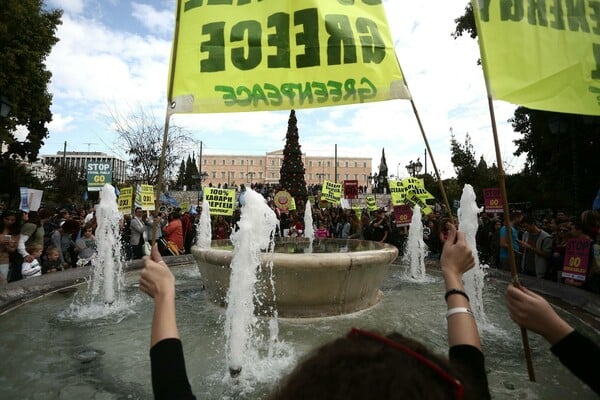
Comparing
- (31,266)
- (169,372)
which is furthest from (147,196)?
(169,372)

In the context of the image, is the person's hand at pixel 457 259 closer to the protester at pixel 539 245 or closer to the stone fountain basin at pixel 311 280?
the stone fountain basin at pixel 311 280

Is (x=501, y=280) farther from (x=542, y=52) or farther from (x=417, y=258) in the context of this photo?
(x=542, y=52)

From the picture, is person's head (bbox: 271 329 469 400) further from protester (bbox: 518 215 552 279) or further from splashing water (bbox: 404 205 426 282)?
splashing water (bbox: 404 205 426 282)

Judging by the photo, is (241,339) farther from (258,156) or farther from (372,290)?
(258,156)

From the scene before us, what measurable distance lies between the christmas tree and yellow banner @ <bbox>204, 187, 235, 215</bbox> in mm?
23791

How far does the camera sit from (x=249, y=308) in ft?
13.9

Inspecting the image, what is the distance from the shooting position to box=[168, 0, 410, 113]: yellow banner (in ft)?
9.60

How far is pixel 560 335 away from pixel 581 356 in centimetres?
8

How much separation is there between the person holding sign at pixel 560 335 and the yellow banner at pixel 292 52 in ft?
6.52

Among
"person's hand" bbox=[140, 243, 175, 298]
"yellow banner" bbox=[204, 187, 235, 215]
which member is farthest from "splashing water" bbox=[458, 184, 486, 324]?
"yellow banner" bbox=[204, 187, 235, 215]

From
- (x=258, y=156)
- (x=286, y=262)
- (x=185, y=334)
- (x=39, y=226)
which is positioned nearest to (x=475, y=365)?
(x=286, y=262)

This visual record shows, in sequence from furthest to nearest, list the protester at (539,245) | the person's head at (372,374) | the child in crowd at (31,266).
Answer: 1. the protester at (539,245)
2. the child in crowd at (31,266)
3. the person's head at (372,374)

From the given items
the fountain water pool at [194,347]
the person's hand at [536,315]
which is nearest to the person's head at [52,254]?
the fountain water pool at [194,347]

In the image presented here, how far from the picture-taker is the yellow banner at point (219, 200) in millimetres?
11711
